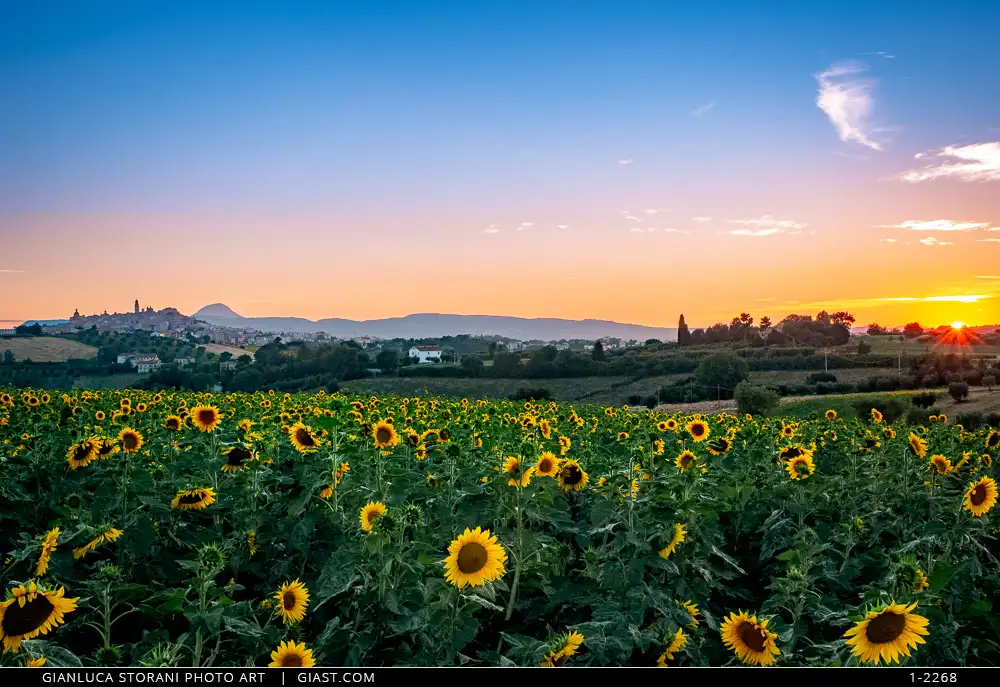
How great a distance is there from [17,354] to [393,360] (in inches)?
1612

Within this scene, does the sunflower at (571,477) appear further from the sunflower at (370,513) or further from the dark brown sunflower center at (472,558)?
the dark brown sunflower center at (472,558)

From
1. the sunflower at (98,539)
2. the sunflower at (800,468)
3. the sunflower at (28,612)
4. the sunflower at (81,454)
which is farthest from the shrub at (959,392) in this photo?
the sunflower at (28,612)

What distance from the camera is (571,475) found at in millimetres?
5395

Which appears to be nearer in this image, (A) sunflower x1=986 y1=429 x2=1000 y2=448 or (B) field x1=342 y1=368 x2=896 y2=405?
(A) sunflower x1=986 y1=429 x2=1000 y2=448

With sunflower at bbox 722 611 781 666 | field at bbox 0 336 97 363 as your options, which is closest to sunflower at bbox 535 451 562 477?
sunflower at bbox 722 611 781 666

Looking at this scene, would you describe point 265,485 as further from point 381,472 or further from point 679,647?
point 679,647

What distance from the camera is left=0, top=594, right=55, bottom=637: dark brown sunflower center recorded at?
8.89 ft

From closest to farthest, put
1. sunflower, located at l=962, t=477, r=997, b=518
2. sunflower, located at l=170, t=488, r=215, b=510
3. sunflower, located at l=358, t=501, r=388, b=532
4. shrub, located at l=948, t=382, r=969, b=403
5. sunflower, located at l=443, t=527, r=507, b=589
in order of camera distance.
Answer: sunflower, located at l=443, t=527, r=507, b=589, sunflower, located at l=358, t=501, r=388, b=532, sunflower, located at l=170, t=488, r=215, b=510, sunflower, located at l=962, t=477, r=997, b=518, shrub, located at l=948, t=382, r=969, b=403

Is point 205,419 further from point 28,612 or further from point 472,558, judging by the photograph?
point 472,558

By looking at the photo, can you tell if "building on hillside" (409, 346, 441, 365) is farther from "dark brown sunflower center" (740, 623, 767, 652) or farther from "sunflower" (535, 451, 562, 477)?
"dark brown sunflower center" (740, 623, 767, 652)

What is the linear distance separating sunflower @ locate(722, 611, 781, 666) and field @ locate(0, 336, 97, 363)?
5149cm

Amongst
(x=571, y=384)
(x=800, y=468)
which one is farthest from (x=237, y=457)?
(x=571, y=384)

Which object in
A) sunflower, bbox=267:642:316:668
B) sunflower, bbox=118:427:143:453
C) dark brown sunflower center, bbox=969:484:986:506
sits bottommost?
sunflower, bbox=267:642:316:668
